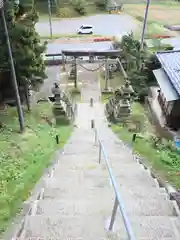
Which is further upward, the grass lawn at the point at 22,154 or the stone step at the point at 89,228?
the stone step at the point at 89,228

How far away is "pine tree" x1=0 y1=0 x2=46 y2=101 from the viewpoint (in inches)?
567

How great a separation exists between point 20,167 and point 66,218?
562 cm

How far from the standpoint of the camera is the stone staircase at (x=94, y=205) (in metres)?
4.94

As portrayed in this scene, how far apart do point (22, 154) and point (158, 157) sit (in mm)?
5384

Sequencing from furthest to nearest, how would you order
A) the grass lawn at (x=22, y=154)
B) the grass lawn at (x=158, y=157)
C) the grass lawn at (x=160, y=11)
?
the grass lawn at (x=160, y=11)
the grass lawn at (x=158, y=157)
the grass lawn at (x=22, y=154)

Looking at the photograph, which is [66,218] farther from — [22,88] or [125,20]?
[125,20]

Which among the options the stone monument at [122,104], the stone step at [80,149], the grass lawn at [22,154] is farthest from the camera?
the stone monument at [122,104]

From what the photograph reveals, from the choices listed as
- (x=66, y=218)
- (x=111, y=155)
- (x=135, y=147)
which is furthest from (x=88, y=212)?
(x=135, y=147)

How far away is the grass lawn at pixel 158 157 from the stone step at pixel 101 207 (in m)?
3.77

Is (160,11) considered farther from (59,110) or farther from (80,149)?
(80,149)

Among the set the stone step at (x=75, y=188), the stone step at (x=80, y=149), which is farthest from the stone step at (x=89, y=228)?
the stone step at (x=80, y=149)

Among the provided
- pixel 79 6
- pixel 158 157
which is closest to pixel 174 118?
pixel 158 157

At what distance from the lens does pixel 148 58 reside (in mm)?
23672

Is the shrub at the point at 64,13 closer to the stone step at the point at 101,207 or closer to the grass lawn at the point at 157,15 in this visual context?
the grass lawn at the point at 157,15
